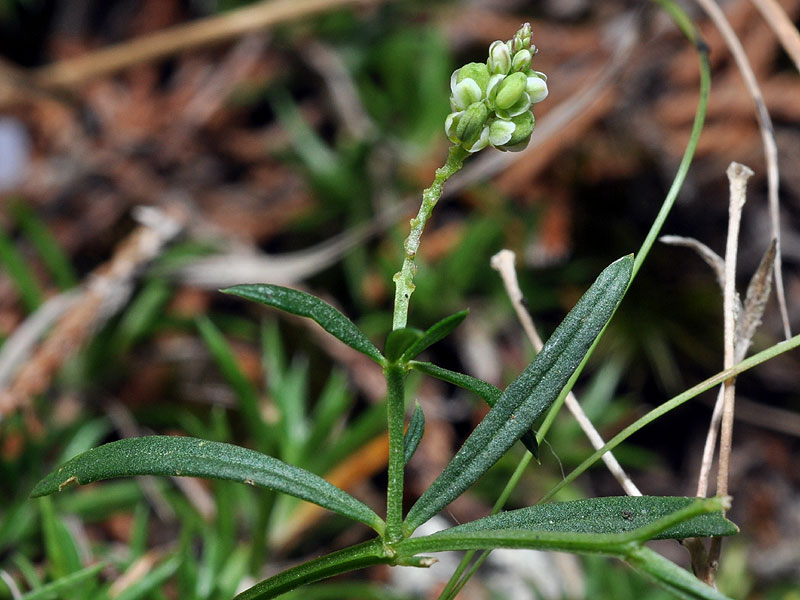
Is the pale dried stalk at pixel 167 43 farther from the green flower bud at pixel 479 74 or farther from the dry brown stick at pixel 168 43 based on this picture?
the green flower bud at pixel 479 74

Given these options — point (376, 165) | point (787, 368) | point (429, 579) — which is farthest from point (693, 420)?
point (376, 165)

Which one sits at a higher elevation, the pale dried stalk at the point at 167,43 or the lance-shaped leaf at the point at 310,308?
the pale dried stalk at the point at 167,43

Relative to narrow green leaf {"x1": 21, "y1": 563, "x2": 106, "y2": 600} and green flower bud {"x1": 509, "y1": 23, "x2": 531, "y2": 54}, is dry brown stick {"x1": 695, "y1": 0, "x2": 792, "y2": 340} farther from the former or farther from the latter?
narrow green leaf {"x1": 21, "y1": 563, "x2": 106, "y2": 600}

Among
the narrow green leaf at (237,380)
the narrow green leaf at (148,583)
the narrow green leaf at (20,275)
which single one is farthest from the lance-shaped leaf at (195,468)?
the narrow green leaf at (20,275)

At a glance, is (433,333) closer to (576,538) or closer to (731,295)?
(576,538)

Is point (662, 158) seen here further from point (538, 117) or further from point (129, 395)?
point (129, 395)

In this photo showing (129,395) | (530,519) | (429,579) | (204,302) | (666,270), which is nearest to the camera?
(530,519)
